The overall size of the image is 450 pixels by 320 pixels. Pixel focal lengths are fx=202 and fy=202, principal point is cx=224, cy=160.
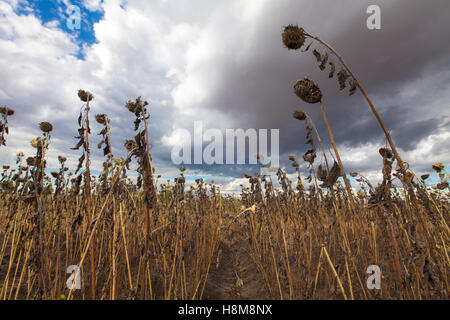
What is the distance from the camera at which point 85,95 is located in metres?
1.83

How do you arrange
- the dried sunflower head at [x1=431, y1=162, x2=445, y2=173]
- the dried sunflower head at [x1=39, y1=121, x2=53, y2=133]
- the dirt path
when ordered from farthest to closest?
the dried sunflower head at [x1=431, y1=162, x2=445, y2=173] < the dirt path < the dried sunflower head at [x1=39, y1=121, x2=53, y2=133]

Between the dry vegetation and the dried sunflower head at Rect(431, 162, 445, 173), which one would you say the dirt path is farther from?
the dried sunflower head at Rect(431, 162, 445, 173)

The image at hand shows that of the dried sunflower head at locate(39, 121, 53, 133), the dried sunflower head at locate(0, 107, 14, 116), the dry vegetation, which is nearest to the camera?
the dry vegetation

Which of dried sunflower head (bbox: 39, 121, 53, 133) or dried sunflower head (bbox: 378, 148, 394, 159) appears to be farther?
dried sunflower head (bbox: 39, 121, 53, 133)

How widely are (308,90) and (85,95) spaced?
192 cm

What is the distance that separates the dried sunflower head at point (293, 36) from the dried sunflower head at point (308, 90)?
0.42m

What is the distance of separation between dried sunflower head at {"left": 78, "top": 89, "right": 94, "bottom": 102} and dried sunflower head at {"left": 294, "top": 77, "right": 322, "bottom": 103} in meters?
1.79

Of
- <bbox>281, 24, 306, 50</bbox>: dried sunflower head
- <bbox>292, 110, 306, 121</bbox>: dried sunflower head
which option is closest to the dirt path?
<bbox>292, 110, 306, 121</bbox>: dried sunflower head

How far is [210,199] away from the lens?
5.78 m

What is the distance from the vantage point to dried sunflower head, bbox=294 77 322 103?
155 cm
